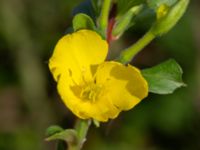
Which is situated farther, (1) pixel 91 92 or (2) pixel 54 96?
(2) pixel 54 96

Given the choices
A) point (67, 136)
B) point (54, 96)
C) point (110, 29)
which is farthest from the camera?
point (54, 96)

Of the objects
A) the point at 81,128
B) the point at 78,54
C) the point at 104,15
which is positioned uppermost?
the point at 104,15

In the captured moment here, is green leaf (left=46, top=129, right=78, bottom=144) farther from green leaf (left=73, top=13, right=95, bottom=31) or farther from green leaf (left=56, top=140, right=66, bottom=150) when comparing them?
green leaf (left=73, top=13, right=95, bottom=31)

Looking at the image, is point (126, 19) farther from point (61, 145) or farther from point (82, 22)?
point (61, 145)

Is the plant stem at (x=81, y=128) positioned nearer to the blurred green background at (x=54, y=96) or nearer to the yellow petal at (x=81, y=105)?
the yellow petal at (x=81, y=105)

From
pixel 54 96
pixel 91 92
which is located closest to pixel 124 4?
pixel 91 92

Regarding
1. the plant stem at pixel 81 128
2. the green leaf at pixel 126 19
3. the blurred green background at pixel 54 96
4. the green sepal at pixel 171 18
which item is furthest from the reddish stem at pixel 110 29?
the blurred green background at pixel 54 96

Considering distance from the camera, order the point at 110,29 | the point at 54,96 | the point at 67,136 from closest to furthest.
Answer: the point at 67,136
the point at 110,29
the point at 54,96
